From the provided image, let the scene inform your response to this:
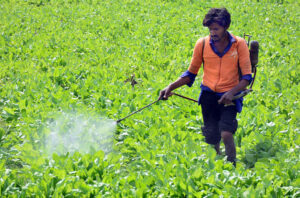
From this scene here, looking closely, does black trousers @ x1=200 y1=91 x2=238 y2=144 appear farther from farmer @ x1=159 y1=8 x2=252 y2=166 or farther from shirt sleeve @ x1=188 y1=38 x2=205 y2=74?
shirt sleeve @ x1=188 y1=38 x2=205 y2=74

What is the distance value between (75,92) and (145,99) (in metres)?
1.69

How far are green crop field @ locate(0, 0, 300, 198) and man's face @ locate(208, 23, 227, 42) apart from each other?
1.26 m

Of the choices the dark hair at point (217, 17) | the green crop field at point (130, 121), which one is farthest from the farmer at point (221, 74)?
the green crop field at point (130, 121)

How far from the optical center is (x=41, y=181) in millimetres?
3953

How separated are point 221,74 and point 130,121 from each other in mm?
1970

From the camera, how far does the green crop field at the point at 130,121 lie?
3.96m

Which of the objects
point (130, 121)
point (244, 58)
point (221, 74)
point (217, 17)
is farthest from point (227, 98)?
point (130, 121)

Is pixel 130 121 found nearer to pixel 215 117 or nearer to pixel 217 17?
pixel 215 117

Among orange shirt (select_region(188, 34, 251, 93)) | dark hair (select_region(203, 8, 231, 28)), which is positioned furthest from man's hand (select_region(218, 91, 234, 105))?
dark hair (select_region(203, 8, 231, 28))

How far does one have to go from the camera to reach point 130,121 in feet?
19.3

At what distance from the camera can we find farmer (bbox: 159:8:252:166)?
422 centimetres

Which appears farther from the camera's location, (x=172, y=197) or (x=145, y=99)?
(x=145, y=99)

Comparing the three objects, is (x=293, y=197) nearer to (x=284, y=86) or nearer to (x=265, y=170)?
(x=265, y=170)

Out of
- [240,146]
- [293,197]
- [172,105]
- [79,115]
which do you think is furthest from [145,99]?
[293,197]
